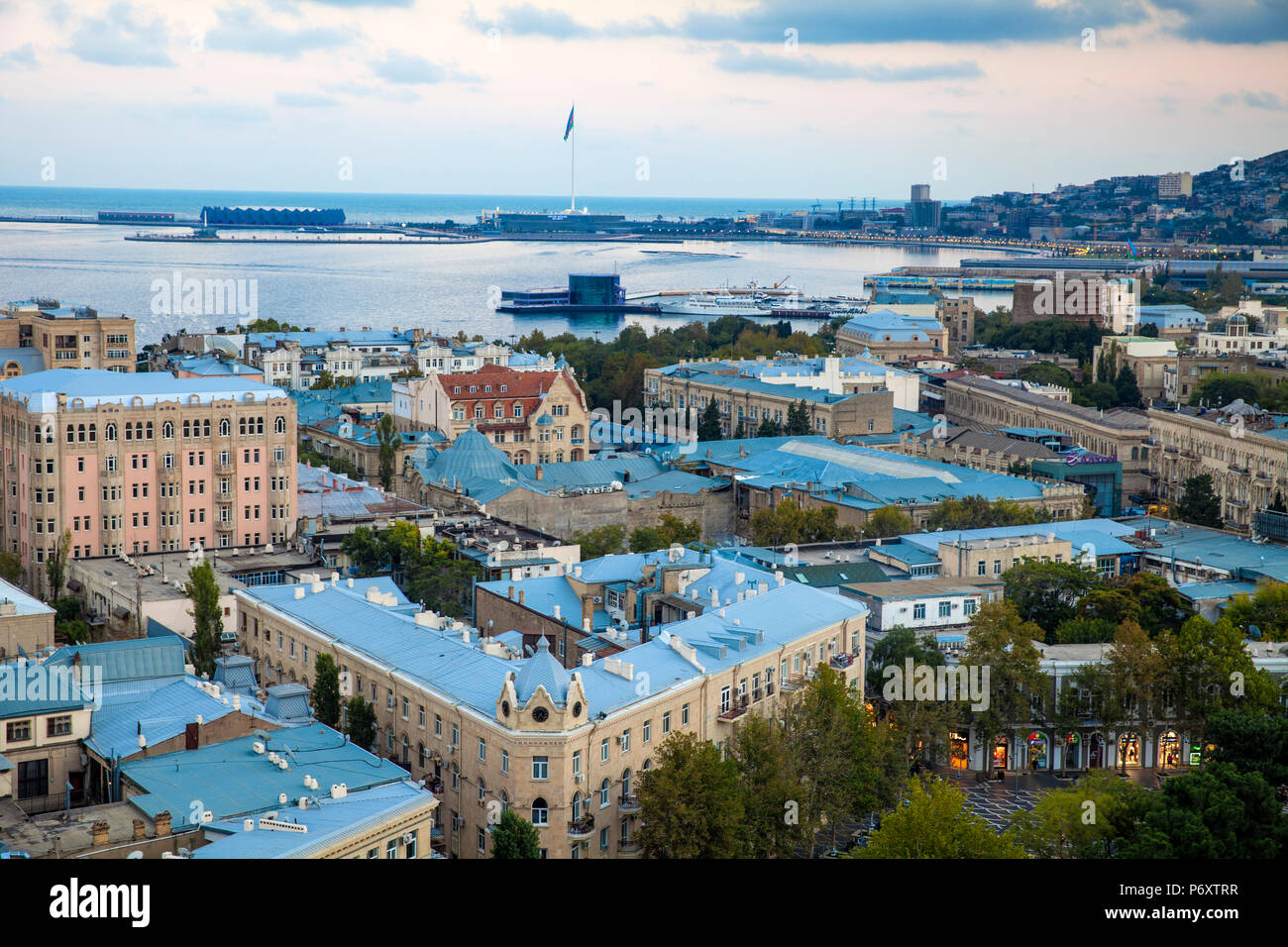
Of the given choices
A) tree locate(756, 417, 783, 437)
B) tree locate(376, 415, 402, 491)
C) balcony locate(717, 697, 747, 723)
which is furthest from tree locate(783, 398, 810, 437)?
balcony locate(717, 697, 747, 723)

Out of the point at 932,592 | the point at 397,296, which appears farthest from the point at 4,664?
the point at 397,296

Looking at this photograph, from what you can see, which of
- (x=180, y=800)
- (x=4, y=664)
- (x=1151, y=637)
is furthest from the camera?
(x=1151, y=637)

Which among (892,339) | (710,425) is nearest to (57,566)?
(710,425)

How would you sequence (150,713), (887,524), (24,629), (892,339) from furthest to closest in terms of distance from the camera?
(892,339) → (887,524) → (24,629) → (150,713)

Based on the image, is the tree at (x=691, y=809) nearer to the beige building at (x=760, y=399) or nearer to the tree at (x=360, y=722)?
the tree at (x=360, y=722)

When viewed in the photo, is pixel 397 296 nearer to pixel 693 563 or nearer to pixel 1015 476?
pixel 1015 476

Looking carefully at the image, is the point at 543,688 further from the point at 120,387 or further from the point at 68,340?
the point at 68,340

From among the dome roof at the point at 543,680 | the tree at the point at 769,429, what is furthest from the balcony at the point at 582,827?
the tree at the point at 769,429
